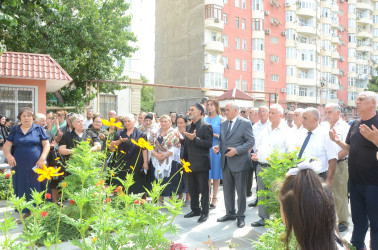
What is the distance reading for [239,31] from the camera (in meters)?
41.1

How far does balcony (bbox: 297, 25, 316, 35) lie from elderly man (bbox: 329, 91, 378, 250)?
46.6 m

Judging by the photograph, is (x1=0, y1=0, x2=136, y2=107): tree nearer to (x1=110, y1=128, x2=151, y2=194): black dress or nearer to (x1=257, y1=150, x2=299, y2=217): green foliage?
(x1=110, y1=128, x2=151, y2=194): black dress

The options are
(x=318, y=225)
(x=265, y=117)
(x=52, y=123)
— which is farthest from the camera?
(x=52, y=123)

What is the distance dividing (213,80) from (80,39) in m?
20.8

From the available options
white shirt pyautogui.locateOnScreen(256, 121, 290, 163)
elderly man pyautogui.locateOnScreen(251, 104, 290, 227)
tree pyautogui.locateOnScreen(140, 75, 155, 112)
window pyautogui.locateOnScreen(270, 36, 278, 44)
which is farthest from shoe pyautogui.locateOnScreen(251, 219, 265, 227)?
tree pyautogui.locateOnScreen(140, 75, 155, 112)

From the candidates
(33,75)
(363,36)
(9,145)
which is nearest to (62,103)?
(33,75)

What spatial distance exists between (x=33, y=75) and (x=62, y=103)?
25.6 feet

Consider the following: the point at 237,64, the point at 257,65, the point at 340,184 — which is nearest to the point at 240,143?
the point at 340,184

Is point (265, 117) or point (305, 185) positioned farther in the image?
point (265, 117)

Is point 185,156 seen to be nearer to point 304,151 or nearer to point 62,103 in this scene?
point 304,151

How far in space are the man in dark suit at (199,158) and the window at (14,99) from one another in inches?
321

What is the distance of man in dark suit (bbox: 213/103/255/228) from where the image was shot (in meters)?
6.07

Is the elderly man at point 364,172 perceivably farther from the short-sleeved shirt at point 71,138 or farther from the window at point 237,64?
the window at point 237,64

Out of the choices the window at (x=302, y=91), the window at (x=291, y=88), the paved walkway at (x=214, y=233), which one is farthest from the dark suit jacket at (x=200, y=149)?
the window at (x=302, y=91)
